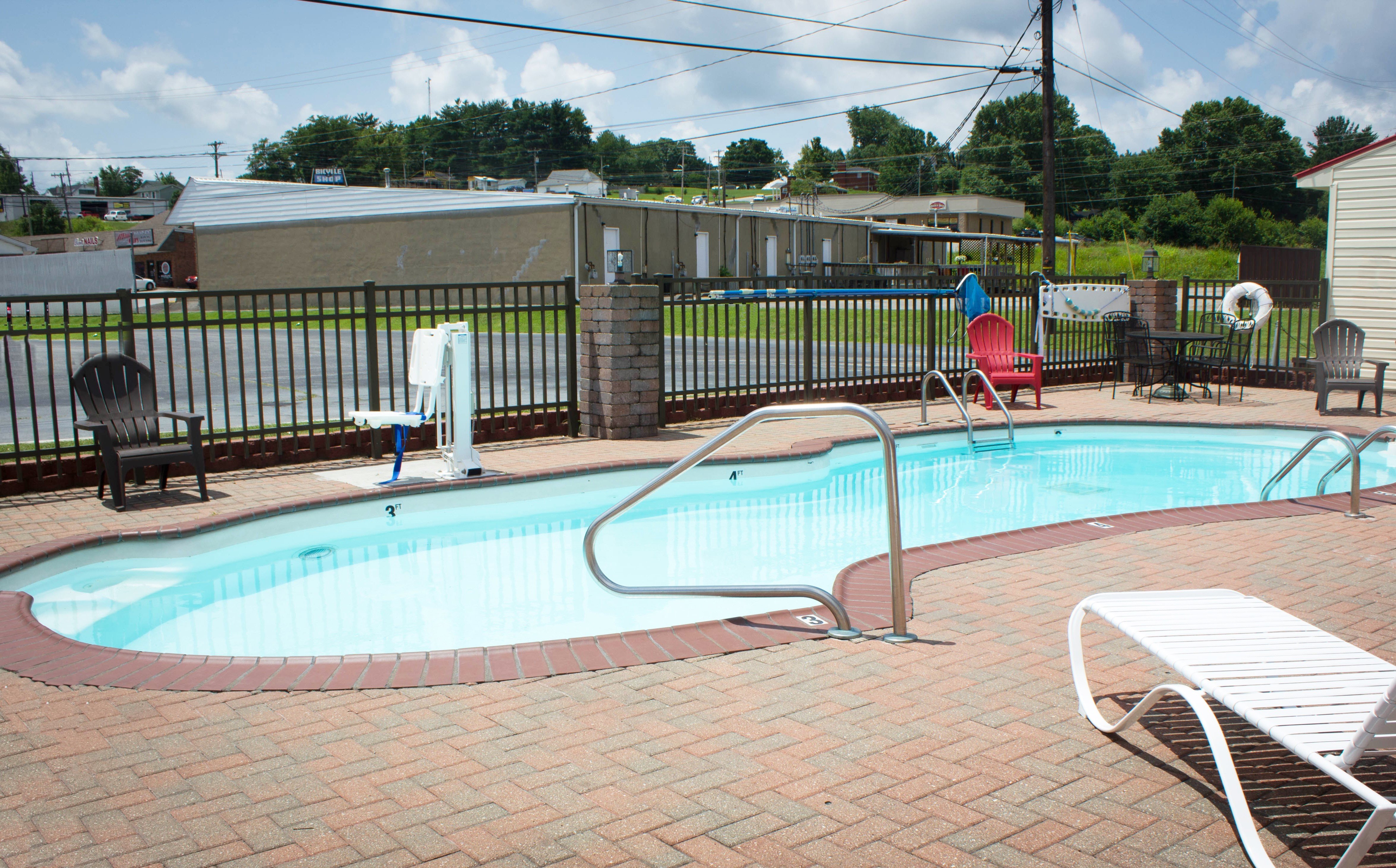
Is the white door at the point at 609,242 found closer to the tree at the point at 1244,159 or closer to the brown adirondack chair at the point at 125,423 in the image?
the brown adirondack chair at the point at 125,423

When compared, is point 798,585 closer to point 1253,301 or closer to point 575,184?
point 1253,301

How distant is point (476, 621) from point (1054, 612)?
10.5ft

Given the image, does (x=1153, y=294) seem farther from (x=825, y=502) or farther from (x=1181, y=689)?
(x=1181, y=689)

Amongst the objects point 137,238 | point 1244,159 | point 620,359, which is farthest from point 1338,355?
point 1244,159

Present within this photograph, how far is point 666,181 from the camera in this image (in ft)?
355

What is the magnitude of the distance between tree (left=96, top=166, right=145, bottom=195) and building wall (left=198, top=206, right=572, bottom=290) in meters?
113

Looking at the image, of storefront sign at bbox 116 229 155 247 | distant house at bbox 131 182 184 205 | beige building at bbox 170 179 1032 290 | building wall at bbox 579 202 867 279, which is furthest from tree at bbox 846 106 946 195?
distant house at bbox 131 182 184 205

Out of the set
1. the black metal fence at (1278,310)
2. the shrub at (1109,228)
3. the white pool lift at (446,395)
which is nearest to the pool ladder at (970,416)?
the white pool lift at (446,395)

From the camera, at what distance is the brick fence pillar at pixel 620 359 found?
10641mm

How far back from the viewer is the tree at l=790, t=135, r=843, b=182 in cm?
11188

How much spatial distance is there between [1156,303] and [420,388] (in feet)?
38.7

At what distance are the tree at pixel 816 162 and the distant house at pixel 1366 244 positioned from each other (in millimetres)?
86385

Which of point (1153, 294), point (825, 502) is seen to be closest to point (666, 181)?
point (1153, 294)

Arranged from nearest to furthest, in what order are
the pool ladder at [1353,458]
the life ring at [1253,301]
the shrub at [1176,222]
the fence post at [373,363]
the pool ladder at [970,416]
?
1. the pool ladder at [1353,458]
2. the fence post at [373,363]
3. the pool ladder at [970,416]
4. the life ring at [1253,301]
5. the shrub at [1176,222]
